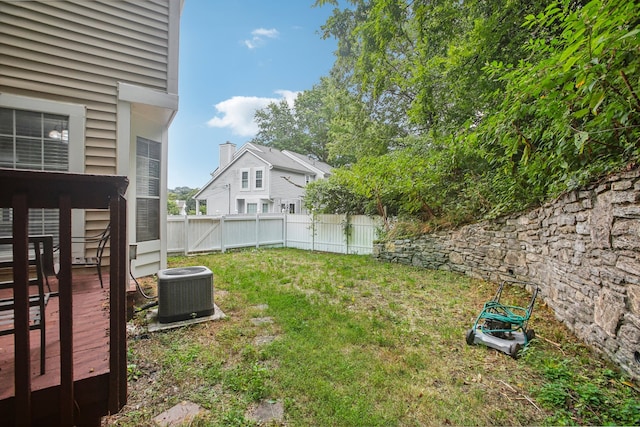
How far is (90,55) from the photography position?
3553 millimetres

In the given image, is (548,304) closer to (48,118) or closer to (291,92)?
(48,118)

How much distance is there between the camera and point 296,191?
1698 centimetres

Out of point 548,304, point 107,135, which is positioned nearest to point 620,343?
point 548,304

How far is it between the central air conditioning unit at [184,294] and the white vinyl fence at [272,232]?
551cm

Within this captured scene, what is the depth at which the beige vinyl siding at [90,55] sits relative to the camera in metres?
3.17

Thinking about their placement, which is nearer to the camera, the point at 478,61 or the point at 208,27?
the point at 478,61

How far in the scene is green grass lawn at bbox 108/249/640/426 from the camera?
6.81 ft

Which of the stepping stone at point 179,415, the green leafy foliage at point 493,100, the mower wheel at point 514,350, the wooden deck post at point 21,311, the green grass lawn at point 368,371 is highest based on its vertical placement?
the green leafy foliage at point 493,100

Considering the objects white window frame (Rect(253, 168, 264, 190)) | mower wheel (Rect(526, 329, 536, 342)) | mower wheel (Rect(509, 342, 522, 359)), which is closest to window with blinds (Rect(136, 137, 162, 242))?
mower wheel (Rect(509, 342, 522, 359))

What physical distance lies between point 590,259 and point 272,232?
9257mm

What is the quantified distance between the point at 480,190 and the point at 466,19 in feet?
12.5

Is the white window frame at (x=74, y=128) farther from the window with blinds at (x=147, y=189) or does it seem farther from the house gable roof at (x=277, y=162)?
the house gable roof at (x=277, y=162)

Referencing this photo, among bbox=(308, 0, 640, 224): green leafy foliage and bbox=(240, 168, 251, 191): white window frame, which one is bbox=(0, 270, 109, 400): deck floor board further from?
bbox=(240, 168, 251, 191): white window frame

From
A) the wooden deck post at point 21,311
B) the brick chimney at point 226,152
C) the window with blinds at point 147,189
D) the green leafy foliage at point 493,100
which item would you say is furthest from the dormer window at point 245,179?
the wooden deck post at point 21,311
